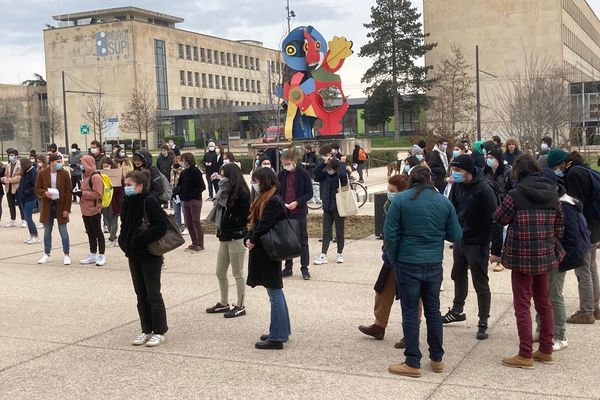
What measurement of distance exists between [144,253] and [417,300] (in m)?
2.65

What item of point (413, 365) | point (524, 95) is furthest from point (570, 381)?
point (524, 95)

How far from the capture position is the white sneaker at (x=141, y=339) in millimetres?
7081

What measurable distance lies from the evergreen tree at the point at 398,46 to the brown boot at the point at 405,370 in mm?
65094

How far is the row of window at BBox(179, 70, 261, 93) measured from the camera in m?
101

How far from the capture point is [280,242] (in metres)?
6.76

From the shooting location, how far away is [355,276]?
10.4 meters

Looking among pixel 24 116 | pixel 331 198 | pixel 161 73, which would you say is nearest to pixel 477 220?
pixel 331 198

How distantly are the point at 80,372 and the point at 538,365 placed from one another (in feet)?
12.4

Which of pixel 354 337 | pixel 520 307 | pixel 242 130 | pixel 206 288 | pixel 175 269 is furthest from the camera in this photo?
pixel 242 130

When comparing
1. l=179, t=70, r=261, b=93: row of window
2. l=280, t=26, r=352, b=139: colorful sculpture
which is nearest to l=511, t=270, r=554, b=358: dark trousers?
l=280, t=26, r=352, b=139: colorful sculpture

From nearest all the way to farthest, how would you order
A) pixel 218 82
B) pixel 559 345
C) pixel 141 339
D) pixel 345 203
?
pixel 559 345 < pixel 141 339 < pixel 345 203 < pixel 218 82

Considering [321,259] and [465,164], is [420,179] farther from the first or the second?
[321,259]

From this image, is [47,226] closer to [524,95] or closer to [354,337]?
[354,337]

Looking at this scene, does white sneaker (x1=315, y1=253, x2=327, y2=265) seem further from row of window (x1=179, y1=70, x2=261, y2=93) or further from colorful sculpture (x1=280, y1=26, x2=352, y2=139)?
row of window (x1=179, y1=70, x2=261, y2=93)
